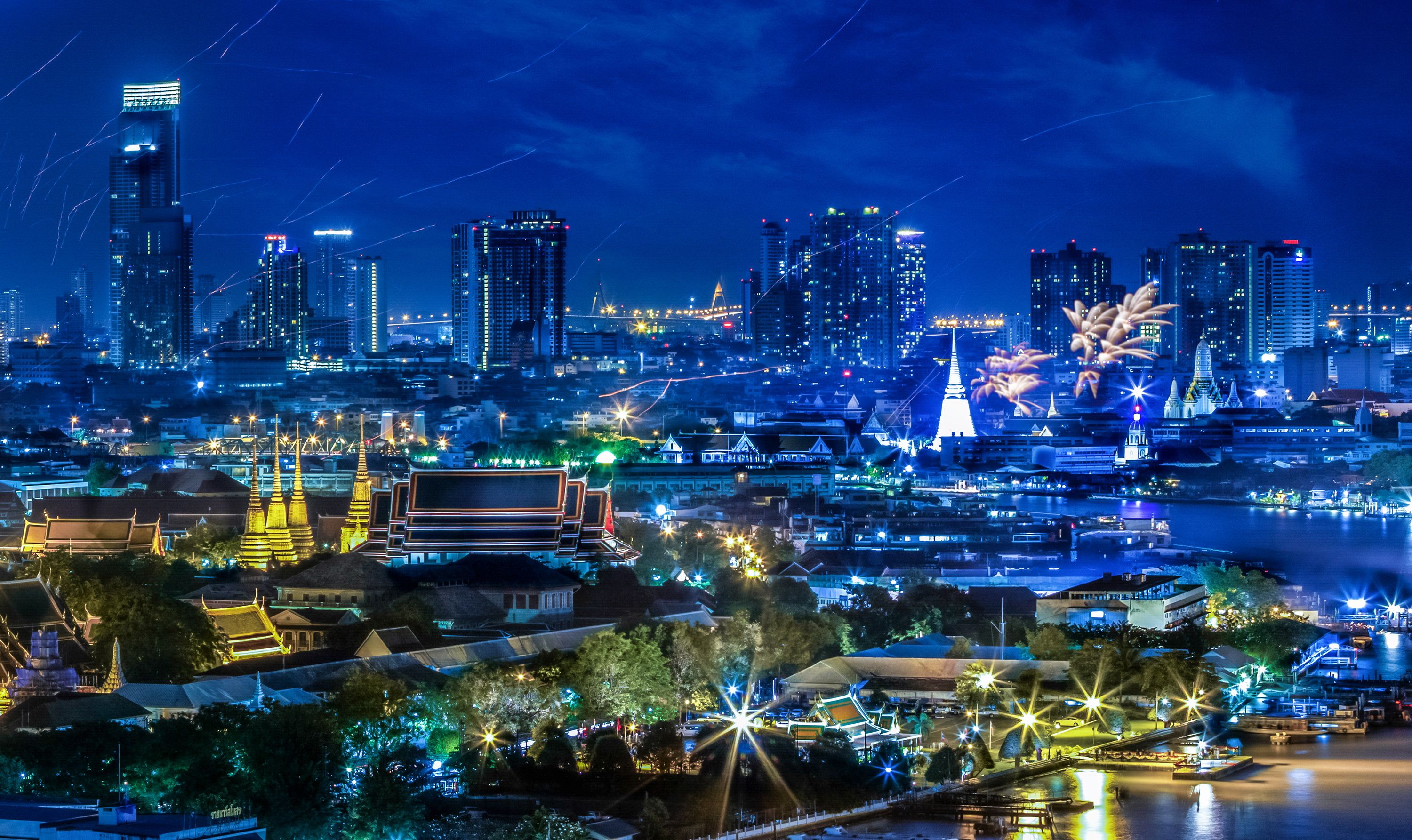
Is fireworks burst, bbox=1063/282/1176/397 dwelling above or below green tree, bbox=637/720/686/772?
above

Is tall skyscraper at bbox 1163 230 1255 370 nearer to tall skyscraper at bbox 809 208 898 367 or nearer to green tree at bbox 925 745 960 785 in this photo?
tall skyscraper at bbox 809 208 898 367

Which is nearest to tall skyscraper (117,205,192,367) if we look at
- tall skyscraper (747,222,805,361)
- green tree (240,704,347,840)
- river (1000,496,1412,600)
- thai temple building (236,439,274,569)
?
tall skyscraper (747,222,805,361)

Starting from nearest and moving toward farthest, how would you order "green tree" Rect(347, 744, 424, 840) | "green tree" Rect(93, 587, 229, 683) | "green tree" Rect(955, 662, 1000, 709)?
"green tree" Rect(347, 744, 424, 840) < "green tree" Rect(93, 587, 229, 683) < "green tree" Rect(955, 662, 1000, 709)

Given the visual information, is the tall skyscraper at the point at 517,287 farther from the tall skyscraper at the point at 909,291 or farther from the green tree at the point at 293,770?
the green tree at the point at 293,770

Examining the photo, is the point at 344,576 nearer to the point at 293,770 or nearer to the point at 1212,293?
the point at 293,770

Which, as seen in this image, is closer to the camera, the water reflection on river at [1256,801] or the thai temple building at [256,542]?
the water reflection on river at [1256,801]

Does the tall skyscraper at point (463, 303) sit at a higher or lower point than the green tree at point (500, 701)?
higher

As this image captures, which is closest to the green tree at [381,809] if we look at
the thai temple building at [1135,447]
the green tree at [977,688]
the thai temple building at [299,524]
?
the green tree at [977,688]
